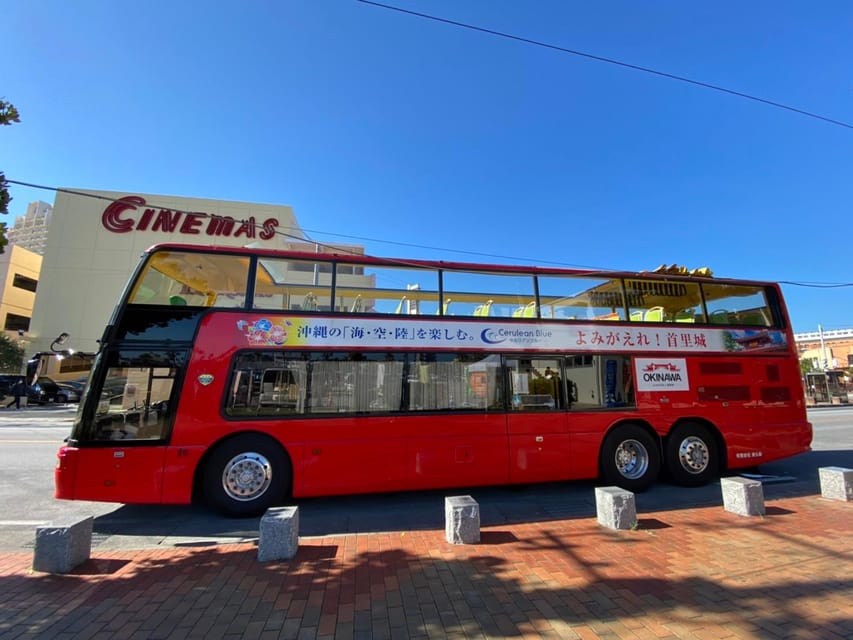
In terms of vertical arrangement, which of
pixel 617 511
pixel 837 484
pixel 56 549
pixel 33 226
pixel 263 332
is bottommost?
pixel 56 549

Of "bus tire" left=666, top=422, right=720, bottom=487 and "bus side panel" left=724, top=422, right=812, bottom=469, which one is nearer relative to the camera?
"bus tire" left=666, top=422, right=720, bottom=487

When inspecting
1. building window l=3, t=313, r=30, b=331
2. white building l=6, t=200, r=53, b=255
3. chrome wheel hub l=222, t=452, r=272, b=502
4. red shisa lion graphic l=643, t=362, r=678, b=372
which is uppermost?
white building l=6, t=200, r=53, b=255

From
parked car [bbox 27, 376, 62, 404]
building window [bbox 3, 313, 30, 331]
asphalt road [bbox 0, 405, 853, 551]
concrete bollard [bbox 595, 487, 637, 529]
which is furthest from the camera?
building window [bbox 3, 313, 30, 331]

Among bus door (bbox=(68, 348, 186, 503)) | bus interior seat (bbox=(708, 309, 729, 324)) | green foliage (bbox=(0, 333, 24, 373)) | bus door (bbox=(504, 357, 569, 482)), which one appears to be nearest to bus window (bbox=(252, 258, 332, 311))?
bus door (bbox=(68, 348, 186, 503))

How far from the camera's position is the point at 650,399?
24.2 ft

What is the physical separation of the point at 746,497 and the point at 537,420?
111 inches

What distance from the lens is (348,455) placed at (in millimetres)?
6109

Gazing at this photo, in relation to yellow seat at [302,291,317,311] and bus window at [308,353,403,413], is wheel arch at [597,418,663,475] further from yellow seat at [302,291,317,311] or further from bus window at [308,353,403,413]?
yellow seat at [302,291,317,311]

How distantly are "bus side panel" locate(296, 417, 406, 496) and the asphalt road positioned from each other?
0.42 meters

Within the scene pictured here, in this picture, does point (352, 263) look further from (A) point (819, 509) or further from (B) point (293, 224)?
(B) point (293, 224)

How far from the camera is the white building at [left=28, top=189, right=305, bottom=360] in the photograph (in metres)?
38.2

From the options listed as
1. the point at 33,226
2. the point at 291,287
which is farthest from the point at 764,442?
the point at 33,226

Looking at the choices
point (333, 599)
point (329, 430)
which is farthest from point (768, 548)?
point (329, 430)

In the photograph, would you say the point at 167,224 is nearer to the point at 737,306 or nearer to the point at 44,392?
the point at 44,392
